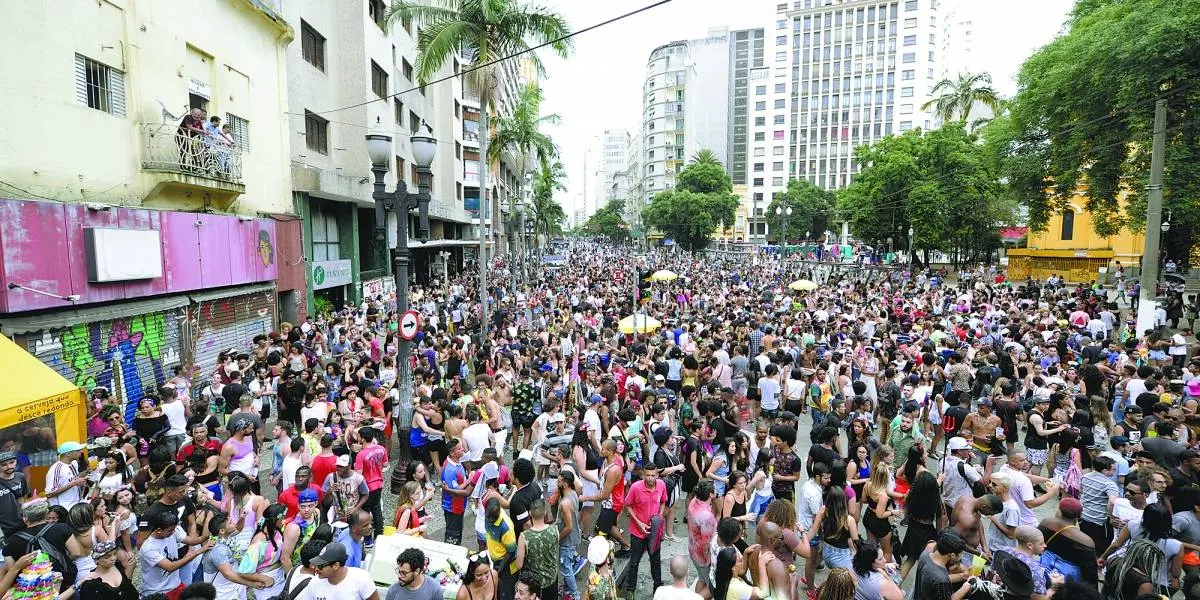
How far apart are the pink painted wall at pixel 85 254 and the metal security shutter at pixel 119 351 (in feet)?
1.61

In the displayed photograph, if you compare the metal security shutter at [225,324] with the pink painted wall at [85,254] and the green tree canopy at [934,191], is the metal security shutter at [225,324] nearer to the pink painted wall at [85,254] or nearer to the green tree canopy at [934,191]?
the pink painted wall at [85,254]

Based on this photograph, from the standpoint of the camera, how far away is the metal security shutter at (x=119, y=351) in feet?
32.7

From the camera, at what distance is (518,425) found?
9.94 m

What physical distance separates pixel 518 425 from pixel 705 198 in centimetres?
5683

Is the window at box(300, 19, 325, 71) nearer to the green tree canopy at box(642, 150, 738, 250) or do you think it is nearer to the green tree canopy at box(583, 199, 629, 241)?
the green tree canopy at box(642, 150, 738, 250)

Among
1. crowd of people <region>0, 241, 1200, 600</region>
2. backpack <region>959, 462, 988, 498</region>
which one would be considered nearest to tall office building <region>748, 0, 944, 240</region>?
crowd of people <region>0, 241, 1200, 600</region>

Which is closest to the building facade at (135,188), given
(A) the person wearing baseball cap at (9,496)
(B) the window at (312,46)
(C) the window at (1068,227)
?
(B) the window at (312,46)

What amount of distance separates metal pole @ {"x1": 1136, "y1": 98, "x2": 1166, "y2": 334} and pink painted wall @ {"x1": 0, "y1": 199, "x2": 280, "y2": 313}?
854 inches

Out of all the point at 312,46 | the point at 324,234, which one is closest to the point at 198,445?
the point at 324,234

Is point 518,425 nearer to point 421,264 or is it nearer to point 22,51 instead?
point 22,51

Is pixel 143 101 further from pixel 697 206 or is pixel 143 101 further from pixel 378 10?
pixel 697 206

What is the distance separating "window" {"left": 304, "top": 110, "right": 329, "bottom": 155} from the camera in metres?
19.8

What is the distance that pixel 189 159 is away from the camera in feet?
42.0

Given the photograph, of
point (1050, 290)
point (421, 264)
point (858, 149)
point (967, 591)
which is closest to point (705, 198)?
point (858, 149)
